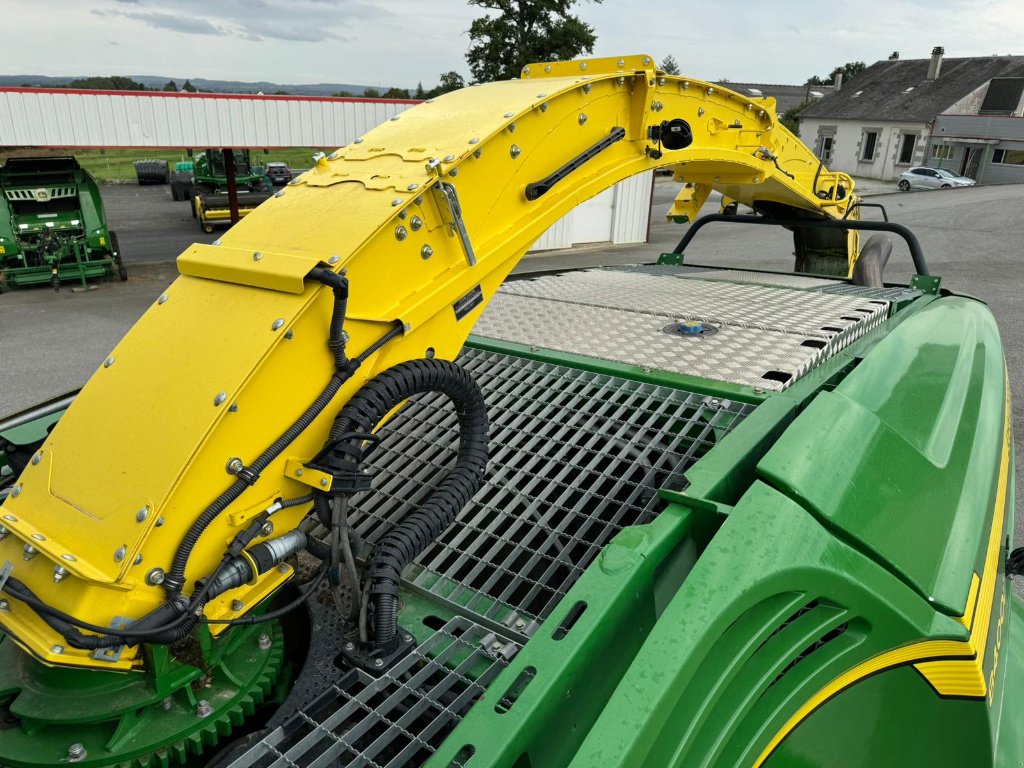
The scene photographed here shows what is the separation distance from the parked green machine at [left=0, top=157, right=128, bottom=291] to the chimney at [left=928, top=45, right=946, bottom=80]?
140 feet

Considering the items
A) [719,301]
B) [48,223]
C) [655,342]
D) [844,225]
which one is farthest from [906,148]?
[655,342]

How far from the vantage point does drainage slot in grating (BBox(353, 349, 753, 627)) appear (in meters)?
2.04

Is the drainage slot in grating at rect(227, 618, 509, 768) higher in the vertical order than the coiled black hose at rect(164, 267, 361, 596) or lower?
lower

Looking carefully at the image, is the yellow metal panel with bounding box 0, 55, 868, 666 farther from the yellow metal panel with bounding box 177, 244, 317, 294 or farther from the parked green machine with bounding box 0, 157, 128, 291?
the parked green machine with bounding box 0, 157, 128, 291

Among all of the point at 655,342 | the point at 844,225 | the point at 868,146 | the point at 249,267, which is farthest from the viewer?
the point at 868,146

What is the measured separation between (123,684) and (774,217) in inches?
196

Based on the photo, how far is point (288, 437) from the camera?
1652 mm

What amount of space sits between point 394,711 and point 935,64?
48.2 meters

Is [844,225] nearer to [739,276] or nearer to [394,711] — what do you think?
[739,276]

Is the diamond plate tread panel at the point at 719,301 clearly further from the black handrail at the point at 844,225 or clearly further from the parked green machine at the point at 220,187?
the parked green machine at the point at 220,187

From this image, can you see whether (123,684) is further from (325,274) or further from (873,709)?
(873,709)

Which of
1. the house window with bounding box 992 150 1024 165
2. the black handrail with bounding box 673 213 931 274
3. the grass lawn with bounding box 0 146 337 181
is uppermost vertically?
the black handrail with bounding box 673 213 931 274

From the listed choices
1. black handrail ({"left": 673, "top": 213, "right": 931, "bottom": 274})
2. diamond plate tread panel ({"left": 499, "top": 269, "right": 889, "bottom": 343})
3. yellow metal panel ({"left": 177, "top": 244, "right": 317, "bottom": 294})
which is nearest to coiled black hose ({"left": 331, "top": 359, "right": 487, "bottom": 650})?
yellow metal panel ({"left": 177, "top": 244, "right": 317, "bottom": 294})

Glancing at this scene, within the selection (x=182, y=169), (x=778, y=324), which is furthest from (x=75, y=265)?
(x=182, y=169)
